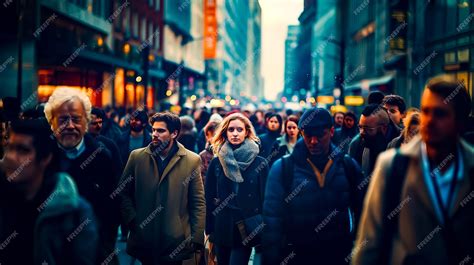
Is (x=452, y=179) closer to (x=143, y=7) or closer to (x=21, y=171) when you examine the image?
(x=21, y=171)

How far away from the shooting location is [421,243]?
11.0 feet

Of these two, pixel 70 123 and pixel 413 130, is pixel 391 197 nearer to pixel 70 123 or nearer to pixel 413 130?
pixel 70 123

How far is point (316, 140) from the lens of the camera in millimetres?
5066

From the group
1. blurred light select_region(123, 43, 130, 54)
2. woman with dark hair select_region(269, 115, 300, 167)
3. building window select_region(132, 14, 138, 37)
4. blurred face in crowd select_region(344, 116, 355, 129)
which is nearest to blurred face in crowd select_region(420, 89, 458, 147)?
woman with dark hair select_region(269, 115, 300, 167)

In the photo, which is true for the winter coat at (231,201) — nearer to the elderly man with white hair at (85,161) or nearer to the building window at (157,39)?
the elderly man with white hair at (85,161)

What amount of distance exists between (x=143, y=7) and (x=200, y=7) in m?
44.1

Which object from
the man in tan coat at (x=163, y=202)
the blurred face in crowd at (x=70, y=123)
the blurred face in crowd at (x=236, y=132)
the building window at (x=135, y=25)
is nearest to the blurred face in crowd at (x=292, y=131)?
the blurred face in crowd at (x=236, y=132)

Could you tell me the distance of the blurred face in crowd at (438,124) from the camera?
11.4 feet

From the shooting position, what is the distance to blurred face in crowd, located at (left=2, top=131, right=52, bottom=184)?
358cm

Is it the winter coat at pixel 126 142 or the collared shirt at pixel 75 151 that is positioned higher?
the collared shirt at pixel 75 151

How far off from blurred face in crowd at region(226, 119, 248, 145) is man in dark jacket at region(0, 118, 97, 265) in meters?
4.15

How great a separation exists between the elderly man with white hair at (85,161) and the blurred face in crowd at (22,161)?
1.41 metres

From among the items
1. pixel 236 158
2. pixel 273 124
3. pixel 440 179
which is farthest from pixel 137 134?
pixel 440 179

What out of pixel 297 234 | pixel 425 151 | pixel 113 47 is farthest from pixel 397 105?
pixel 113 47
